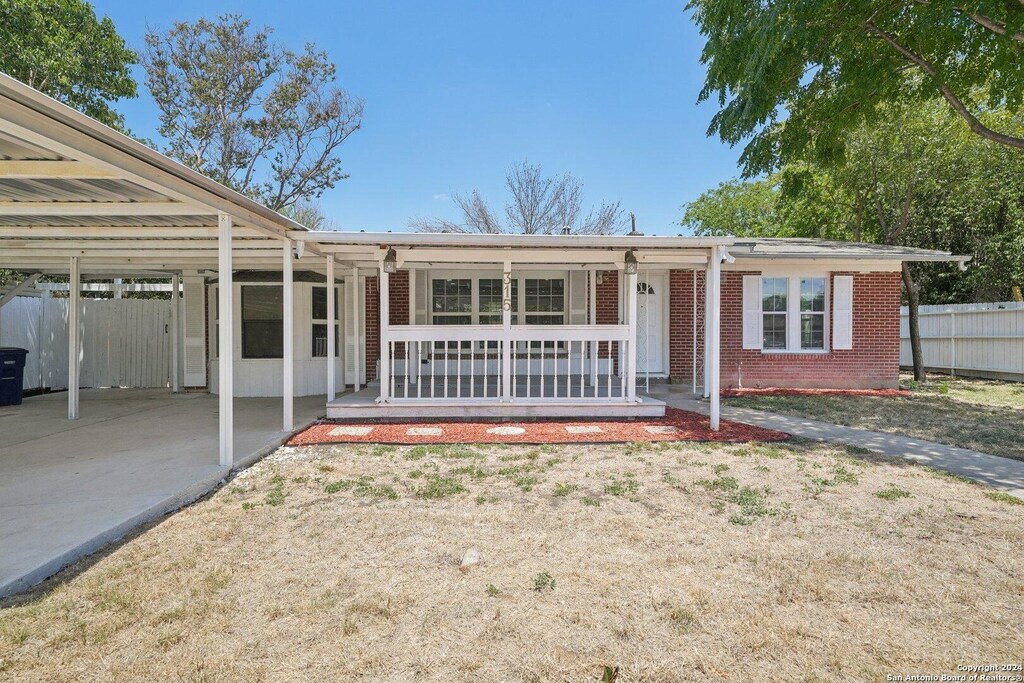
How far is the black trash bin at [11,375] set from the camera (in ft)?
30.1

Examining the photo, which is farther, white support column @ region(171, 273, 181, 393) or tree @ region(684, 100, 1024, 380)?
tree @ region(684, 100, 1024, 380)

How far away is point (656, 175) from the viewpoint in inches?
1005

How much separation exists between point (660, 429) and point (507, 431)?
6.74 ft

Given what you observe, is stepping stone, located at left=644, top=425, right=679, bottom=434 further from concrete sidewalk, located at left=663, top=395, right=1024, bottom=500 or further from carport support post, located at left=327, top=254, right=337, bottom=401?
carport support post, located at left=327, top=254, right=337, bottom=401

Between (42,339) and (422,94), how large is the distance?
58.3 feet

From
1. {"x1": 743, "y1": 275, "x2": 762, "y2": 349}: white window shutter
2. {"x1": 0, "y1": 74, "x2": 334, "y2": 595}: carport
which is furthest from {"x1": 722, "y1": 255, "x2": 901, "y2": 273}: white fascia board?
{"x1": 0, "y1": 74, "x2": 334, "y2": 595}: carport

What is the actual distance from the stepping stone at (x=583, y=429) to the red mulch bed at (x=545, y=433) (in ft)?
0.18

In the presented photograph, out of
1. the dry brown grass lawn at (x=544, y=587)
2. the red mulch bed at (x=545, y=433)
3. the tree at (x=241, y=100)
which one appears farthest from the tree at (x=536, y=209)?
the dry brown grass lawn at (x=544, y=587)

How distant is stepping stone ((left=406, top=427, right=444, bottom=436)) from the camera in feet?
23.0

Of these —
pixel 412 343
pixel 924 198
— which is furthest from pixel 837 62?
pixel 924 198

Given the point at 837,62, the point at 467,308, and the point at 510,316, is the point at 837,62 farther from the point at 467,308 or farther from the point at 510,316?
the point at 467,308

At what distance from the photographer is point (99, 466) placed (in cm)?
518

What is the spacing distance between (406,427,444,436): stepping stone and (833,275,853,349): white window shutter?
8.86 metres

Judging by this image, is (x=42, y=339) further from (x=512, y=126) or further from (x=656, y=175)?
(x=656, y=175)
